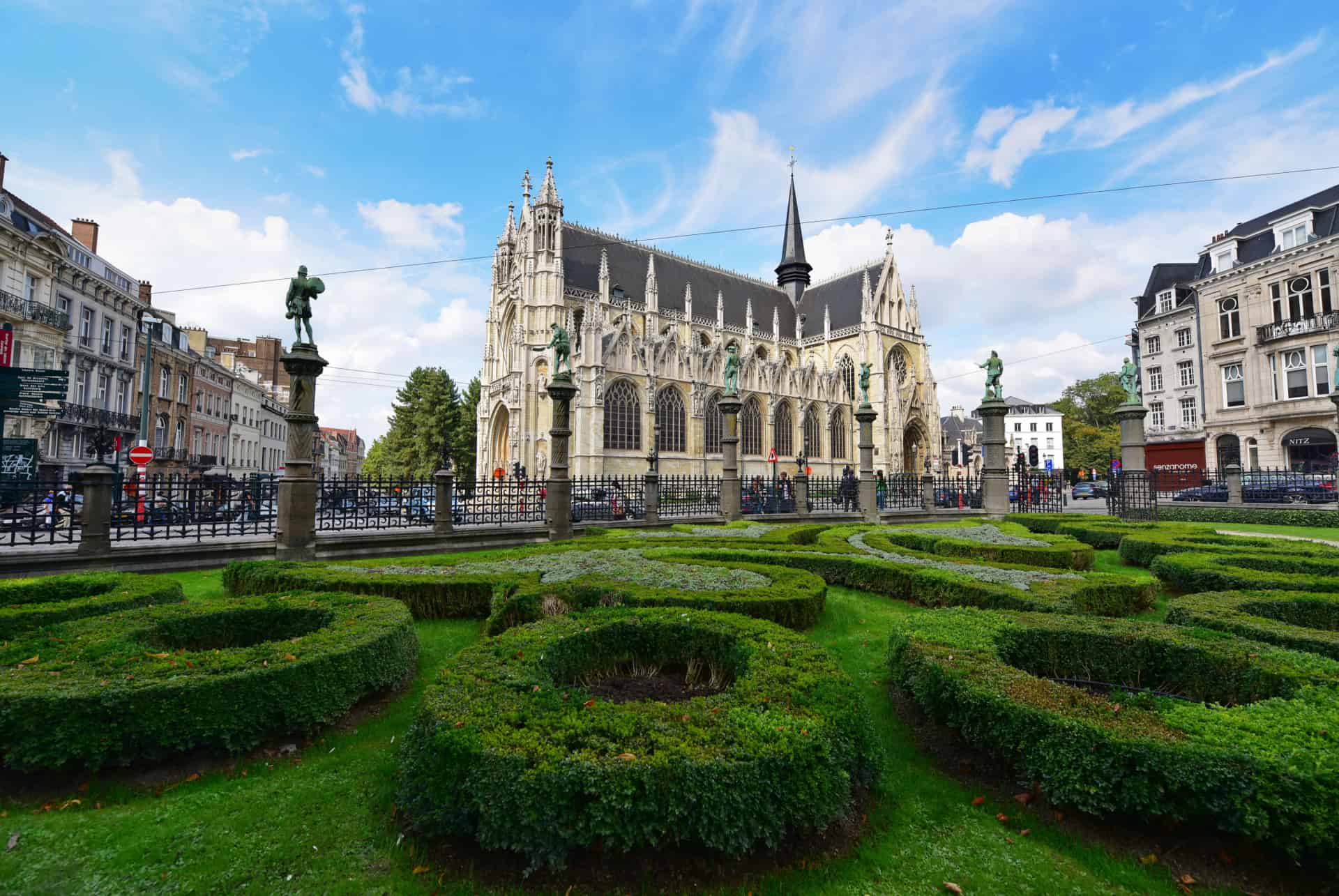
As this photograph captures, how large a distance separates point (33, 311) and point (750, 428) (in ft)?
130

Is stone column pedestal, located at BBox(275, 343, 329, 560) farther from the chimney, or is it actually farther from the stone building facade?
the chimney

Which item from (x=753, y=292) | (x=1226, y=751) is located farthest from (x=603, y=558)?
(x=753, y=292)

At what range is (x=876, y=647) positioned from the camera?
20.0ft

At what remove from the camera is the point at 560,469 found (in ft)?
45.9

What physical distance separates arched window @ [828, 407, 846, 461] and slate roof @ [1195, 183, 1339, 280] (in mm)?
25282

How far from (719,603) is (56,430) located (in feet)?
108

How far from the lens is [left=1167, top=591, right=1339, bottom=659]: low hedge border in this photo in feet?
16.7

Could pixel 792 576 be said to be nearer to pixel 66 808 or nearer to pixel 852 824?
pixel 852 824

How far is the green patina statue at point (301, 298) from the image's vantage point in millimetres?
10695

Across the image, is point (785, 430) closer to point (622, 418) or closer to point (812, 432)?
point (812, 432)

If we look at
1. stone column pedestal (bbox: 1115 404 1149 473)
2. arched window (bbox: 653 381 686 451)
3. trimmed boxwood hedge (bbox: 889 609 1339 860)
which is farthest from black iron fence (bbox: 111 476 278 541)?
arched window (bbox: 653 381 686 451)

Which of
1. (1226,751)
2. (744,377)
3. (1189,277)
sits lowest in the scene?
(1226,751)

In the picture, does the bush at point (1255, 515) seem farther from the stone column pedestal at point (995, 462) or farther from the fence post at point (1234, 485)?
the stone column pedestal at point (995, 462)

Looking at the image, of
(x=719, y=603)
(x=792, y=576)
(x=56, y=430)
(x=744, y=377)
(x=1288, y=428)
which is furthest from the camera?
(x=744, y=377)
